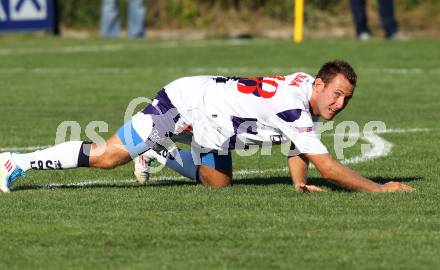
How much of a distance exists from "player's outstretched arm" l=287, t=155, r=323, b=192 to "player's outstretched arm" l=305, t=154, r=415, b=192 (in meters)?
0.42

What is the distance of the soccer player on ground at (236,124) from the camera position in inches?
344

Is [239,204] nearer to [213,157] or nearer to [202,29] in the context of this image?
[213,157]

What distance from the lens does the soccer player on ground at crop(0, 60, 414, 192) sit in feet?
28.6

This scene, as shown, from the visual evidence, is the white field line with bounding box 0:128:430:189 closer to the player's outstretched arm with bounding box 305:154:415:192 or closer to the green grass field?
the green grass field

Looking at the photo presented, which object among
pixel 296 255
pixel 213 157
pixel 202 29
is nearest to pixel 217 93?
pixel 213 157

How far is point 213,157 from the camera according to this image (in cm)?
978

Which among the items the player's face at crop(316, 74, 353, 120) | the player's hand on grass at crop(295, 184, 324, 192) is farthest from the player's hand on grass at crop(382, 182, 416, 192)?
the player's face at crop(316, 74, 353, 120)

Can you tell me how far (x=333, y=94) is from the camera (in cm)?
871

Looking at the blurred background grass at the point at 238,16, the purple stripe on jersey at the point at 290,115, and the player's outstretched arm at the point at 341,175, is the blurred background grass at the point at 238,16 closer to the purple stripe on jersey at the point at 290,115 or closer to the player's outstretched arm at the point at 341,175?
the player's outstretched arm at the point at 341,175

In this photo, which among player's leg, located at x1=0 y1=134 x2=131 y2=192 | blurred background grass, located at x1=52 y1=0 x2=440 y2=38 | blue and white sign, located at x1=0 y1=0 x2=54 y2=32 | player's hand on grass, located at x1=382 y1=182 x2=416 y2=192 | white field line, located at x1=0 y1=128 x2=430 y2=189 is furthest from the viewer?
blurred background grass, located at x1=52 y1=0 x2=440 y2=38

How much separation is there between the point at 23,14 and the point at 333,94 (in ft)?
60.0

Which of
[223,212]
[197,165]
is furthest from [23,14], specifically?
[223,212]

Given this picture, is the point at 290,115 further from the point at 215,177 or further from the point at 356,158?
the point at 356,158

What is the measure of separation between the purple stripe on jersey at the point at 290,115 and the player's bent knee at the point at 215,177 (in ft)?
3.42
